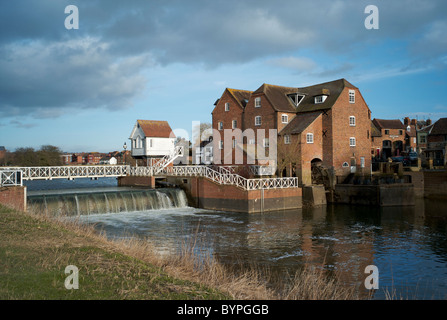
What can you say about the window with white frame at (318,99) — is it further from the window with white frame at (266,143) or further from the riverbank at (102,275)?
the riverbank at (102,275)

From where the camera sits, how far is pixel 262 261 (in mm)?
16453

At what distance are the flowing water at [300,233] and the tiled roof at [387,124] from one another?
1850 inches

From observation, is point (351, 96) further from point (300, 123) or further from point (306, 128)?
point (306, 128)

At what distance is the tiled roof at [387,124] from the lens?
8009cm

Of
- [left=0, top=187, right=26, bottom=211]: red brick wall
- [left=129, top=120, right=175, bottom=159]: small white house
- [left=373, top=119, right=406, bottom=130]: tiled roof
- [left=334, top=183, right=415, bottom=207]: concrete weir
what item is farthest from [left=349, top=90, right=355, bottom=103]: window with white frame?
[left=373, top=119, right=406, bottom=130]: tiled roof

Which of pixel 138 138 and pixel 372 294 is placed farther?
pixel 138 138

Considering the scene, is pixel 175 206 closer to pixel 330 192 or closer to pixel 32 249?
pixel 330 192

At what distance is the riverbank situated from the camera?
766 centimetres

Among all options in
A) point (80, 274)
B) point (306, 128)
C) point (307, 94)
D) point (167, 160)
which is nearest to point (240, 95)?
point (307, 94)

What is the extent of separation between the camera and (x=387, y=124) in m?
Answer: 81.2

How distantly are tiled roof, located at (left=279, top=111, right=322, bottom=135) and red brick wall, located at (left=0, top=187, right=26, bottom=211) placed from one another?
26.4 metres

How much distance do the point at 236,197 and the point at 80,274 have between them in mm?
22492

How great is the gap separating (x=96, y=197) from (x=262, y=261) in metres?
17.3

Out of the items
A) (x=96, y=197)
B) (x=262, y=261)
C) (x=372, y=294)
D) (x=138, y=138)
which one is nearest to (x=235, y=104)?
(x=138, y=138)
